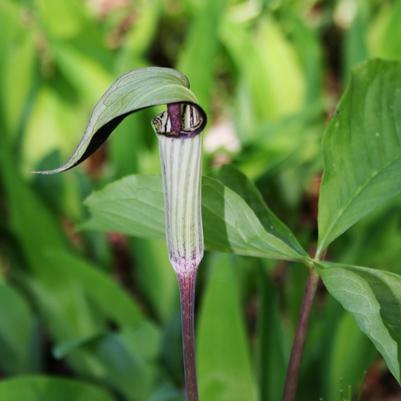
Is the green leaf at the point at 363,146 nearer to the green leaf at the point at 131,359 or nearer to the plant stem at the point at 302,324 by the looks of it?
the plant stem at the point at 302,324

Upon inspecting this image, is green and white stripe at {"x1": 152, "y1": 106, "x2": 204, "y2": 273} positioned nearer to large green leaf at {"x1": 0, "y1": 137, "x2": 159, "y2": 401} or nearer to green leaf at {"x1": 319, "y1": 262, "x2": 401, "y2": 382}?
green leaf at {"x1": 319, "y1": 262, "x2": 401, "y2": 382}

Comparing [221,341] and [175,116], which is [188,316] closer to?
[175,116]

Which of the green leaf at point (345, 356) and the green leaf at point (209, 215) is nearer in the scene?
the green leaf at point (209, 215)

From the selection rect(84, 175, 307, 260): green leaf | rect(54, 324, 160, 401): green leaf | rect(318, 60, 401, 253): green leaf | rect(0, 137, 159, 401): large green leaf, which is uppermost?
rect(318, 60, 401, 253): green leaf

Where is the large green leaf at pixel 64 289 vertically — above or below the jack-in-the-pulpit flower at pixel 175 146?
below

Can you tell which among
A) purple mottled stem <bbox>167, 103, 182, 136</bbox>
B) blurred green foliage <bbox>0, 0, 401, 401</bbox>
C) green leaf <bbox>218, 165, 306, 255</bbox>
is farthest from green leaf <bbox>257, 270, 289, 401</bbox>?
purple mottled stem <bbox>167, 103, 182, 136</bbox>

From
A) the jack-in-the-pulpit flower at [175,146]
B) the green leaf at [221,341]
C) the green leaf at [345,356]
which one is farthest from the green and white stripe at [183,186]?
the green leaf at [345,356]

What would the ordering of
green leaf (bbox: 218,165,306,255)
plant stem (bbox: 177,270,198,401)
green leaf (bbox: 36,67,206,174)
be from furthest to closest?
green leaf (bbox: 218,165,306,255), plant stem (bbox: 177,270,198,401), green leaf (bbox: 36,67,206,174)
